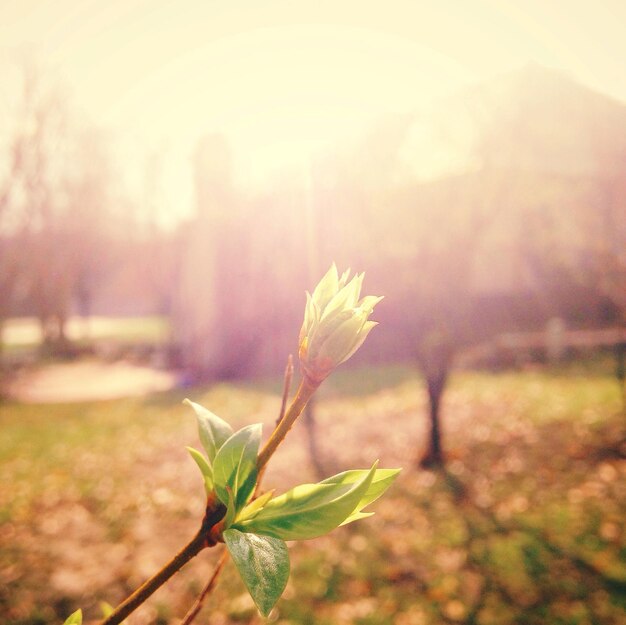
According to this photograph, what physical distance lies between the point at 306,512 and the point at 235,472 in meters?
0.08

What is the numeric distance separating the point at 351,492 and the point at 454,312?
24.0ft

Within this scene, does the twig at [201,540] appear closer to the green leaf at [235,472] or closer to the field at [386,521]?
the green leaf at [235,472]

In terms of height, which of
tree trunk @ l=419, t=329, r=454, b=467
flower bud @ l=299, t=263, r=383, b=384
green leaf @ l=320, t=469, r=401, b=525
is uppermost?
flower bud @ l=299, t=263, r=383, b=384

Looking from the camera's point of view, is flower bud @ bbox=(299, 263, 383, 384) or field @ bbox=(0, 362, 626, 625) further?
field @ bbox=(0, 362, 626, 625)

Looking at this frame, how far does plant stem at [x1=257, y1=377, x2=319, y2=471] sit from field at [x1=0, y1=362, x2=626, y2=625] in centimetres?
397

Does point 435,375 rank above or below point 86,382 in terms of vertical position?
above

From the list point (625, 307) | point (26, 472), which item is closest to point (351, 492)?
point (26, 472)

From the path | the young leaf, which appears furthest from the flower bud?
the path

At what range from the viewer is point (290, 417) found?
1.40 feet

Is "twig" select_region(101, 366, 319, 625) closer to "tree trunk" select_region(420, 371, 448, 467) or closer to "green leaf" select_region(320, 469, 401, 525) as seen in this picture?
"green leaf" select_region(320, 469, 401, 525)

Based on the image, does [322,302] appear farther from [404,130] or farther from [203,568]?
[404,130]

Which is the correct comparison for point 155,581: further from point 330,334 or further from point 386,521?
point 386,521

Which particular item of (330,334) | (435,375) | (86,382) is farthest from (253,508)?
(86,382)

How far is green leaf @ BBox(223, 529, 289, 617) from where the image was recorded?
401 millimetres
